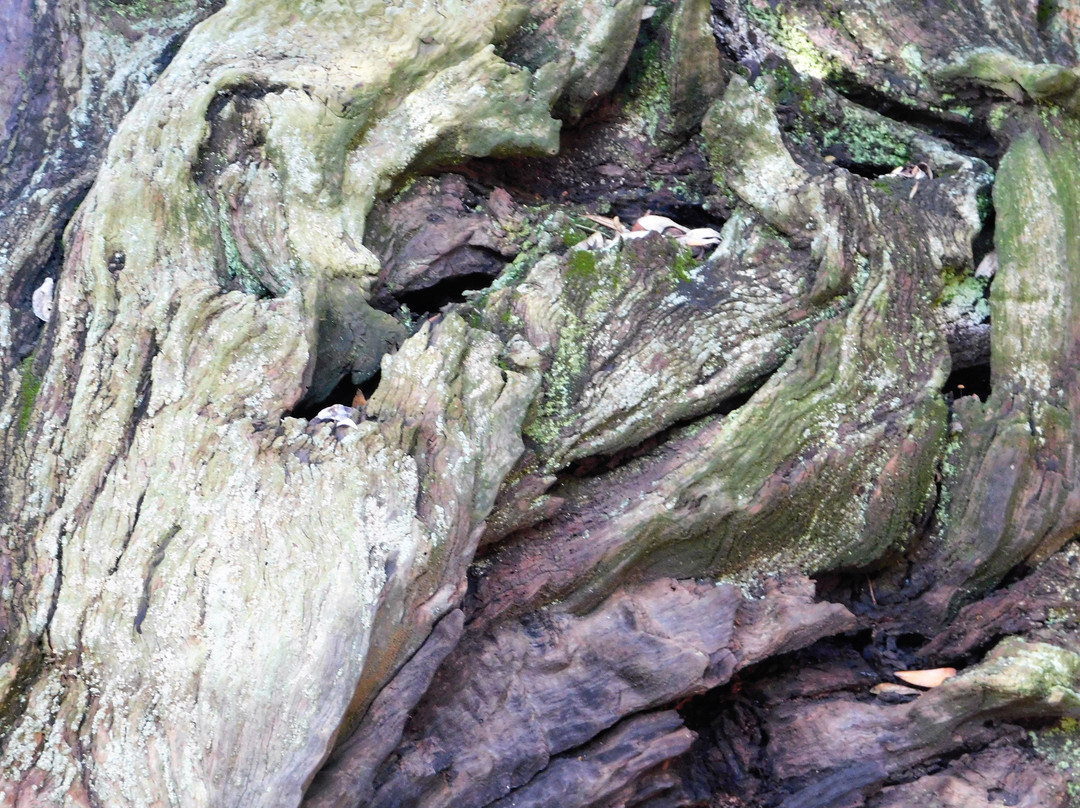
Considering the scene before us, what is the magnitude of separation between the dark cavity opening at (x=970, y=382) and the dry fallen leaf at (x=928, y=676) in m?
1.18

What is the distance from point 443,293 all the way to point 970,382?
228cm

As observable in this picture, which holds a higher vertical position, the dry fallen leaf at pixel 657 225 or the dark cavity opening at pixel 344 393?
the dark cavity opening at pixel 344 393

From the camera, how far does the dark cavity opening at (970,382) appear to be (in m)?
3.80

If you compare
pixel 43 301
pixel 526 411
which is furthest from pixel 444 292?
pixel 43 301

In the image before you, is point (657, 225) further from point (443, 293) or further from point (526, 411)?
point (526, 411)

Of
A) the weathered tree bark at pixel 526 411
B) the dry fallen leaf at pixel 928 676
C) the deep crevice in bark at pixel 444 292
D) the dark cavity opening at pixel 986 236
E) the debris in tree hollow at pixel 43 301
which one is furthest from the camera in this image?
→ the dark cavity opening at pixel 986 236

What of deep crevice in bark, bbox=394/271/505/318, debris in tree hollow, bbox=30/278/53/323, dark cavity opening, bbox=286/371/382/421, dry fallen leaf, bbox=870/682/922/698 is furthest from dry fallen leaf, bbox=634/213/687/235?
debris in tree hollow, bbox=30/278/53/323

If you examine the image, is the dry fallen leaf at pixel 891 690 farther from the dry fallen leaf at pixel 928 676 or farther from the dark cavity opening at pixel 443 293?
the dark cavity opening at pixel 443 293

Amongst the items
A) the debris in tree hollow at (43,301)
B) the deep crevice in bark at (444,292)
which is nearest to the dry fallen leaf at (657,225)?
the deep crevice in bark at (444,292)

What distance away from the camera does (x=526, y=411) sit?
301 cm

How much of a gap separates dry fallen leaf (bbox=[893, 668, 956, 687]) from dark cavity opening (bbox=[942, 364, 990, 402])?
1.18 meters

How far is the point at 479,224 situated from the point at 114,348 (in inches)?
57.1

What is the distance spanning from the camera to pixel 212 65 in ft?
11.2

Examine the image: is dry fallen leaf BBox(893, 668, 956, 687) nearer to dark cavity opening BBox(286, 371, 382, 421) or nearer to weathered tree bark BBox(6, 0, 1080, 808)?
weathered tree bark BBox(6, 0, 1080, 808)
